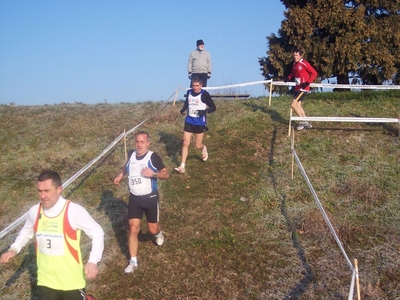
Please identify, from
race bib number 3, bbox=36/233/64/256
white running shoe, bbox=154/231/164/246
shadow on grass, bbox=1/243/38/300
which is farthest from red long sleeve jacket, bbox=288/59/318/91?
race bib number 3, bbox=36/233/64/256

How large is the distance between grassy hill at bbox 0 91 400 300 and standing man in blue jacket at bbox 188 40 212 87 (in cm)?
145

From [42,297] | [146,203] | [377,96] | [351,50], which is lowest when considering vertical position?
[42,297]

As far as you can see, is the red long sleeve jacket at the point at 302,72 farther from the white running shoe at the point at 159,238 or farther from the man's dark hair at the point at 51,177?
the man's dark hair at the point at 51,177

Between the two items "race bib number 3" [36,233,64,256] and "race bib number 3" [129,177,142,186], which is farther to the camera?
"race bib number 3" [129,177,142,186]

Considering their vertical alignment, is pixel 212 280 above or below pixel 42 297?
below

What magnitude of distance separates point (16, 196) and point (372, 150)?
26.4 ft

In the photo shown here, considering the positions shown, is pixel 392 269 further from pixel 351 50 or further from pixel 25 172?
pixel 351 50

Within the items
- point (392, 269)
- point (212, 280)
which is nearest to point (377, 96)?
point (392, 269)

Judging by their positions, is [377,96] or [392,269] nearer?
[392,269]

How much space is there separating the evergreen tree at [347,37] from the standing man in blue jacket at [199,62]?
8260 millimetres

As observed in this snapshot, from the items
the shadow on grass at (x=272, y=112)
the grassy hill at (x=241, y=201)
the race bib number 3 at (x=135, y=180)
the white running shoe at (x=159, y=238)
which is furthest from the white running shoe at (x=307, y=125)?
the race bib number 3 at (x=135, y=180)

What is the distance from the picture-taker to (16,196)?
9.49 m

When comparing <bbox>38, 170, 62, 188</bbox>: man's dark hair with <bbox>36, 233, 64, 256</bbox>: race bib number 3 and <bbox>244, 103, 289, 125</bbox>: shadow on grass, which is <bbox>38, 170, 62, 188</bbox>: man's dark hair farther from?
<bbox>244, 103, 289, 125</bbox>: shadow on grass

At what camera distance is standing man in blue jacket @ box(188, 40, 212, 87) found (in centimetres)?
1317
